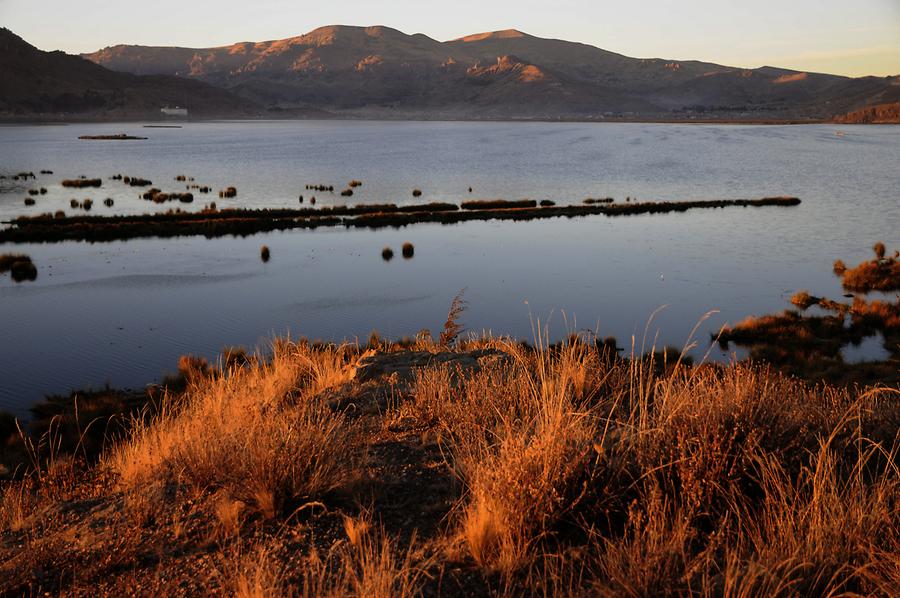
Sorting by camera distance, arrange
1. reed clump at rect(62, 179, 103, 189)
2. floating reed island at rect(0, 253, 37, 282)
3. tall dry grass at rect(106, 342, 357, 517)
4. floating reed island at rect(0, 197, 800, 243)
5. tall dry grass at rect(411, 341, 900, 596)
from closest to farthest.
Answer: tall dry grass at rect(411, 341, 900, 596), tall dry grass at rect(106, 342, 357, 517), floating reed island at rect(0, 253, 37, 282), floating reed island at rect(0, 197, 800, 243), reed clump at rect(62, 179, 103, 189)

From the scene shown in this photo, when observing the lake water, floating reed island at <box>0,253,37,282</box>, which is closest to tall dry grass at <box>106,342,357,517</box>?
the lake water

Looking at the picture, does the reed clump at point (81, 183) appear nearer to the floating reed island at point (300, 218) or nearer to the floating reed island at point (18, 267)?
the floating reed island at point (300, 218)

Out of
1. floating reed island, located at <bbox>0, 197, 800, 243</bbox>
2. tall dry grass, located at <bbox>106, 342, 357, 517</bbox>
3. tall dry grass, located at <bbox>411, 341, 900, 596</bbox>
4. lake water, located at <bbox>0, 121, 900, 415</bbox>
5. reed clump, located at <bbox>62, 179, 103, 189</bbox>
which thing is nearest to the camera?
tall dry grass, located at <bbox>411, 341, 900, 596</bbox>

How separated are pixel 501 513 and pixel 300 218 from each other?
124 ft

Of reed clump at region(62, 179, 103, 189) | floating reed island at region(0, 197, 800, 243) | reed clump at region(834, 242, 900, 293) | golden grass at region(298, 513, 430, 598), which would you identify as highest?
reed clump at region(62, 179, 103, 189)

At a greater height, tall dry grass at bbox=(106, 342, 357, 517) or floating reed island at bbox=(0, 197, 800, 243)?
floating reed island at bbox=(0, 197, 800, 243)

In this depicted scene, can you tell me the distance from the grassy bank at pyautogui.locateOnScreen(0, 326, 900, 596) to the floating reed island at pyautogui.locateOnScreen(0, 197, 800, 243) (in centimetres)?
3206

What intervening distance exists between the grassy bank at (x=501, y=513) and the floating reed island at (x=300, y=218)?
105ft

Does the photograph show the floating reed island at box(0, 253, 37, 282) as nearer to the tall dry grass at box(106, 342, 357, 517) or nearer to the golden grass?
the tall dry grass at box(106, 342, 357, 517)

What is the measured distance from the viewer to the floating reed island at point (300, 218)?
34.1 metres

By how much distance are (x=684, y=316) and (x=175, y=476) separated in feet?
62.2

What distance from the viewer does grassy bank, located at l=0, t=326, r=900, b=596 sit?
11.6 feet

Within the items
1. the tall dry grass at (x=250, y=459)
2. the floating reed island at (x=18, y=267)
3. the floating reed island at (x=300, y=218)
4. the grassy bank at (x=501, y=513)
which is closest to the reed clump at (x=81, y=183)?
the floating reed island at (x=300, y=218)

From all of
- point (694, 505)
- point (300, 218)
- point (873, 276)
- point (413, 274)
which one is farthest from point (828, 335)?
point (300, 218)
